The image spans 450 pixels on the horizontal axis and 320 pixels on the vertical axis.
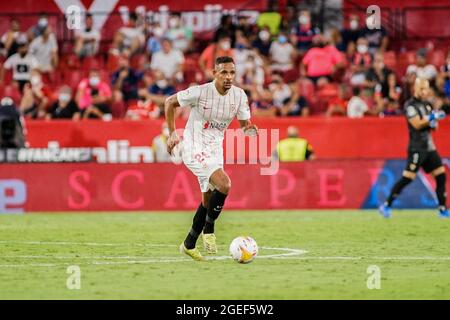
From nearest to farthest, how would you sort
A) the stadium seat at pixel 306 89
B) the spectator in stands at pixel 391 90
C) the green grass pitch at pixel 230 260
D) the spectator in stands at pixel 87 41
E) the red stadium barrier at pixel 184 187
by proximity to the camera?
the green grass pitch at pixel 230 260, the red stadium barrier at pixel 184 187, the spectator in stands at pixel 391 90, the stadium seat at pixel 306 89, the spectator in stands at pixel 87 41

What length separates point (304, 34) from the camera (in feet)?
91.5

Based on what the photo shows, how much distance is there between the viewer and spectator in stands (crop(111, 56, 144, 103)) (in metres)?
27.0

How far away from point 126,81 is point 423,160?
862cm

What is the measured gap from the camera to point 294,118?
25266 mm

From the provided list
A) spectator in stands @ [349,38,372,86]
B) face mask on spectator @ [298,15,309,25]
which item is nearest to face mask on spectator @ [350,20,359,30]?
spectator in stands @ [349,38,372,86]

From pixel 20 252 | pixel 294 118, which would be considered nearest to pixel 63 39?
pixel 294 118

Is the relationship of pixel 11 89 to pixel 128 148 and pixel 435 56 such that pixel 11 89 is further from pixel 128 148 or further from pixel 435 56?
pixel 435 56

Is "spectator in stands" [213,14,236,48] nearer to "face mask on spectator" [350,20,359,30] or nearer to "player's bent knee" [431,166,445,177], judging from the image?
"face mask on spectator" [350,20,359,30]

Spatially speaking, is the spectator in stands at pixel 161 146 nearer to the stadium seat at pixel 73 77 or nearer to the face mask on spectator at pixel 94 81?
the face mask on spectator at pixel 94 81

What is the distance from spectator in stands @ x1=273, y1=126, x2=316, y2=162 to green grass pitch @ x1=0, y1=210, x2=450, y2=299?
8.01 feet

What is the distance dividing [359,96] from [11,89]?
7944mm

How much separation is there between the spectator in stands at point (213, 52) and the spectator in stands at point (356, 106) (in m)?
3.00

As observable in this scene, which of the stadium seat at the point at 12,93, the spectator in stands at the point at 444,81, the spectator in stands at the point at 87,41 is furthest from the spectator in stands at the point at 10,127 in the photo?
the spectator in stands at the point at 444,81

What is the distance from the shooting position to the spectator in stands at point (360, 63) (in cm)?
2655
